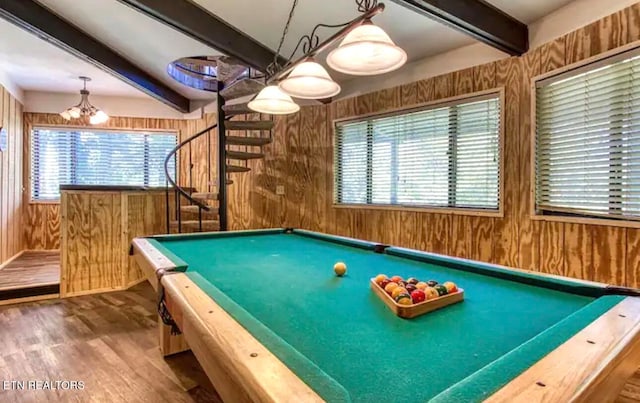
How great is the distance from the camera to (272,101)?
104 inches

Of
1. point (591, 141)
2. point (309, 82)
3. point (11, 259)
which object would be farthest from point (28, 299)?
point (591, 141)

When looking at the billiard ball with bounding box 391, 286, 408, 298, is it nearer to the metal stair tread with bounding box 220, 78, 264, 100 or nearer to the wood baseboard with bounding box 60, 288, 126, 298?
the metal stair tread with bounding box 220, 78, 264, 100

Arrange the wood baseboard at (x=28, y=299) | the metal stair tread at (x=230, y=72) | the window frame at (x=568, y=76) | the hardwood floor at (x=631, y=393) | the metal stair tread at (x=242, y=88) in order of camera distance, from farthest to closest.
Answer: the metal stair tread at (x=230, y=72)
the metal stair tread at (x=242, y=88)
the wood baseboard at (x=28, y=299)
the window frame at (x=568, y=76)
the hardwood floor at (x=631, y=393)

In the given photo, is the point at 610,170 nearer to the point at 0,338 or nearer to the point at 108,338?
the point at 108,338

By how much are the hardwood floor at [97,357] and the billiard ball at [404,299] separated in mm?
1437

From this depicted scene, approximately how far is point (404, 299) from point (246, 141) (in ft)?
12.9

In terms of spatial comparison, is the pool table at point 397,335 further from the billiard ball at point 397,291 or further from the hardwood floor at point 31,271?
the hardwood floor at point 31,271

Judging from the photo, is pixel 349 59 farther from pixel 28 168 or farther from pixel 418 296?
pixel 28 168

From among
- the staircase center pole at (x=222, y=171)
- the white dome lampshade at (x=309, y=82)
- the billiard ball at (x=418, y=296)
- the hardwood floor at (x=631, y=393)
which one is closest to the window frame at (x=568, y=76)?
the hardwood floor at (x=631, y=393)

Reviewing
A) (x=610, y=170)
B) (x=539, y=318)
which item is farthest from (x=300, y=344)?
(x=610, y=170)

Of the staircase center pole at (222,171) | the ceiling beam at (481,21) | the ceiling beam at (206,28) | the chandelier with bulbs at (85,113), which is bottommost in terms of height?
the staircase center pole at (222,171)

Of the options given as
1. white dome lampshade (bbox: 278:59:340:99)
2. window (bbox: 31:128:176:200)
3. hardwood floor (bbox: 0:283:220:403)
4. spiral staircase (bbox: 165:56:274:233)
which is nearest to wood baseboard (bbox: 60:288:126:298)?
hardwood floor (bbox: 0:283:220:403)

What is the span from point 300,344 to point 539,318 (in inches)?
30.3

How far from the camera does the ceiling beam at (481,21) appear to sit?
8.27 feet
